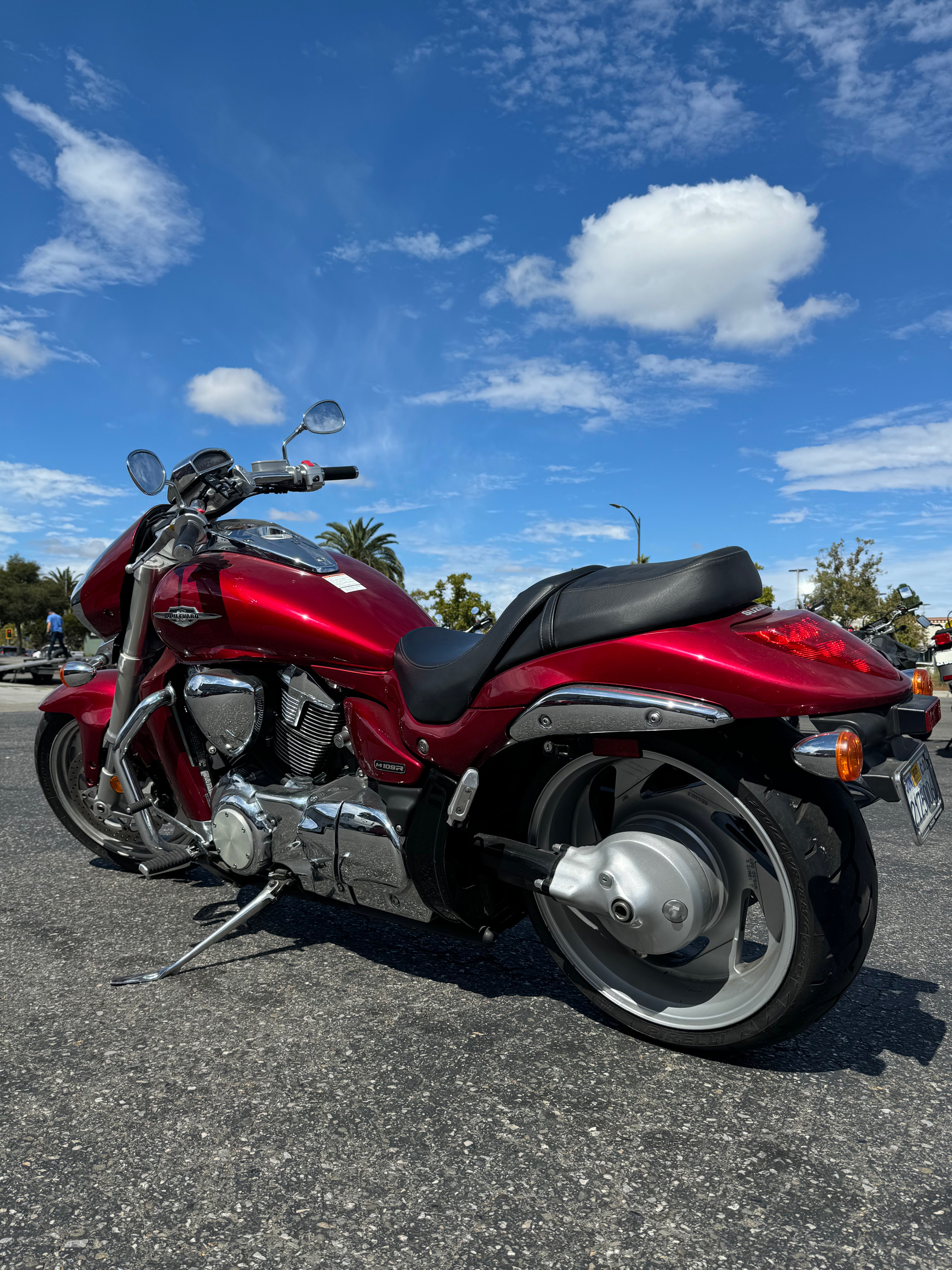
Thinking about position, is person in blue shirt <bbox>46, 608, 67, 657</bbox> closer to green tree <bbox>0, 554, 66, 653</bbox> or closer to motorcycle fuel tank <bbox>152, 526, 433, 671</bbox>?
motorcycle fuel tank <bbox>152, 526, 433, 671</bbox>

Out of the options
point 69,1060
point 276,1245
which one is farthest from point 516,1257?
point 69,1060

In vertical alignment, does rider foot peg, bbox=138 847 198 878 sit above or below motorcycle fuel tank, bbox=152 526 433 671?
below

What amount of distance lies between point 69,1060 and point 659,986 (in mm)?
1508

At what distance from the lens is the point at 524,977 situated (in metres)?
2.66

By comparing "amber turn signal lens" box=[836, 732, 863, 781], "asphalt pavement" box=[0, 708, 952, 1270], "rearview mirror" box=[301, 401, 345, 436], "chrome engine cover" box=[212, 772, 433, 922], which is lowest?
"asphalt pavement" box=[0, 708, 952, 1270]

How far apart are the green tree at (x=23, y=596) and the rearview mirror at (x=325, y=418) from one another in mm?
60333

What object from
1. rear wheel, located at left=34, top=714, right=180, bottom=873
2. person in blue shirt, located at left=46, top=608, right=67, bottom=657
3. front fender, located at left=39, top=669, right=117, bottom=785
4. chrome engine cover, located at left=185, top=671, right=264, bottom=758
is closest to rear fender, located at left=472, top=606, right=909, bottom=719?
chrome engine cover, located at left=185, top=671, right=264, bottom=758

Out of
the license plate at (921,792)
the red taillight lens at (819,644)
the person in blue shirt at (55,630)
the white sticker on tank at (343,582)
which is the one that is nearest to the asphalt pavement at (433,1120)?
the license plate at (921,792)

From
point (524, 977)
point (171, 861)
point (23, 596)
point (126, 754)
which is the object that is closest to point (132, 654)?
point (126, 754)

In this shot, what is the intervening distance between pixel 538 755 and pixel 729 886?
58 centimetres

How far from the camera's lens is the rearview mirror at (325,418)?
9.71 feet

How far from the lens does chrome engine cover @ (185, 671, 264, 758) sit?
2740mm

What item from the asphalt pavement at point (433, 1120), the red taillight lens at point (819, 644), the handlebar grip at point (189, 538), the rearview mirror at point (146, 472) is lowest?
the asphalt pavement at point (433, 1120)

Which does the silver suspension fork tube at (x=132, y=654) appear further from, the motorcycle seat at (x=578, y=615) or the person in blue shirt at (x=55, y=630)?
the person in blue shirt at (x=55, y=630)
